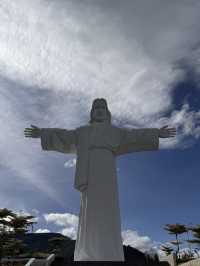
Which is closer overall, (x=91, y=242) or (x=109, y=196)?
(x=91, y=242)

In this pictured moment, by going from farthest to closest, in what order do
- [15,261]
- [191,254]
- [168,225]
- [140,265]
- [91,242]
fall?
[168,225] → [191,254] → [15,261] → [91,242] → [140,265]

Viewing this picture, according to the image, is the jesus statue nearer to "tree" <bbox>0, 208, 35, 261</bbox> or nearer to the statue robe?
the statue robe

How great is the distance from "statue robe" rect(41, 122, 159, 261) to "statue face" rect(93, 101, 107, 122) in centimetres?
25

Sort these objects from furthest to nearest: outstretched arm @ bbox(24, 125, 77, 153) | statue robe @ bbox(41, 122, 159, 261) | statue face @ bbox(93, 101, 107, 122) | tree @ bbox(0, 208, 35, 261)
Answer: tree @ bbox(0, 208, 35, 261), statue face @ bbox(93, 101, 107, 122), outstretched arm @ bbox(24, 125, 77, 153), statue robe @ bbox(41, 122, 159, 261)

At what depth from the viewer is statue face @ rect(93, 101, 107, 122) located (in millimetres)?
11139

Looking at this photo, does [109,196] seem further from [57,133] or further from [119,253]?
[57,133]

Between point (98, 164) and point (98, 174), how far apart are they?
301 mm

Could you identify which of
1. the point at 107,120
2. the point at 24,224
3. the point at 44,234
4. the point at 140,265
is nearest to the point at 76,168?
the point at 107,120

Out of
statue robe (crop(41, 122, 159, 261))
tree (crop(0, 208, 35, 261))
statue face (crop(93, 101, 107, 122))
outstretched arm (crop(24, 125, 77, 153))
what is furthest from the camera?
tree (crop(0, 208, 35, 261))

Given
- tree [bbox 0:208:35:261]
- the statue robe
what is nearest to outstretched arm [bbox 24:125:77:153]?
the statue robe

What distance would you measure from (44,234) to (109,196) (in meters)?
40.5

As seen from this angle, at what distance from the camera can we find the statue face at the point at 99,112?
36.5 ft

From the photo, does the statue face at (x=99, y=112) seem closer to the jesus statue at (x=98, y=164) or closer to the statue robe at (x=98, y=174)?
the jesus statue at (x=98, y=164)

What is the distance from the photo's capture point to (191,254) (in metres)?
24.7
